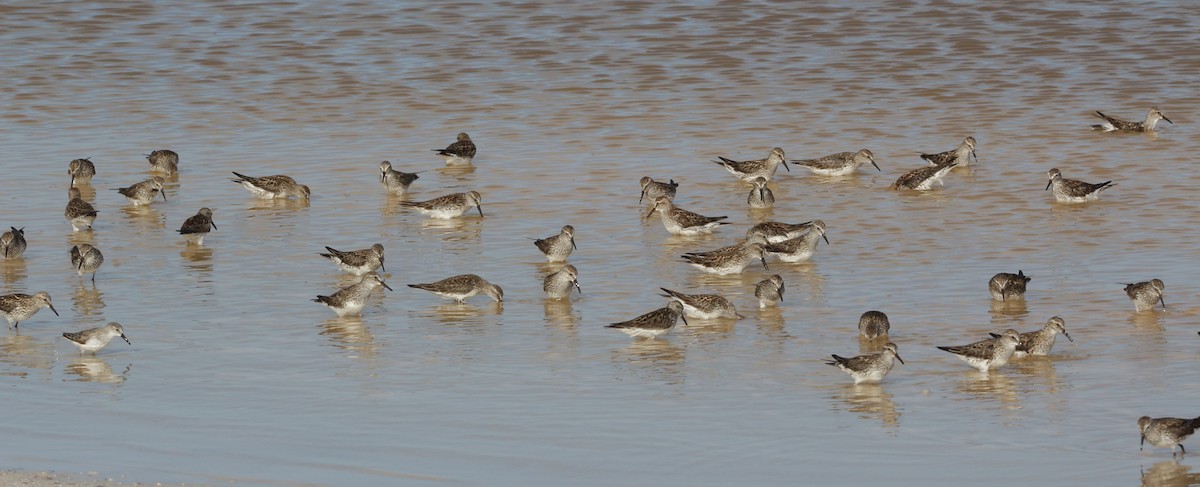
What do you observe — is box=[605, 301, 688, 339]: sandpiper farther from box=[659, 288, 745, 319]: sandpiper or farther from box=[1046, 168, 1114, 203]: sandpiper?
box=[1046, 168, 1114, 203]: sandpiper

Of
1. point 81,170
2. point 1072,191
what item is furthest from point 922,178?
point 81,170

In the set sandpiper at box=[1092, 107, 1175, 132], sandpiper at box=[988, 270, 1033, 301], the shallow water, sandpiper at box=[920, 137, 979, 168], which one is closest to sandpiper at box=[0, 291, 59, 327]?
the shallow water

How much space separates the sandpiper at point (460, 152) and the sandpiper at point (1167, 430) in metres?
14.0

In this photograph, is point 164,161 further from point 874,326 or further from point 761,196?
point 874,326

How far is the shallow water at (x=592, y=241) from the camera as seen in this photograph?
38.7 feet

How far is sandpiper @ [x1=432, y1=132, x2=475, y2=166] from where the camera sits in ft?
79.4

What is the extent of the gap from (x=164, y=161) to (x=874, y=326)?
12.0 metres

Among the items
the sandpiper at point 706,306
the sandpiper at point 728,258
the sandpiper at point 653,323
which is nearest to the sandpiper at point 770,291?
the sandpiper at point 706,306

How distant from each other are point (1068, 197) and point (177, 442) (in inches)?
495

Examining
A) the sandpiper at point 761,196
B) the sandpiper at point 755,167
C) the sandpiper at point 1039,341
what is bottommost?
the sandpiper at point 1039,341

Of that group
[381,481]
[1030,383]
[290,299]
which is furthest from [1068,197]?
[381,481]

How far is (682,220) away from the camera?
19766 millimetres

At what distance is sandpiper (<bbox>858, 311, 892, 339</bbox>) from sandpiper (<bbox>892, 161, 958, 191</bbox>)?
759cm

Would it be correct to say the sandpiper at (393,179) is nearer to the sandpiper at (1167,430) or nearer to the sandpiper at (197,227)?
the sandpiper at (197,227)
